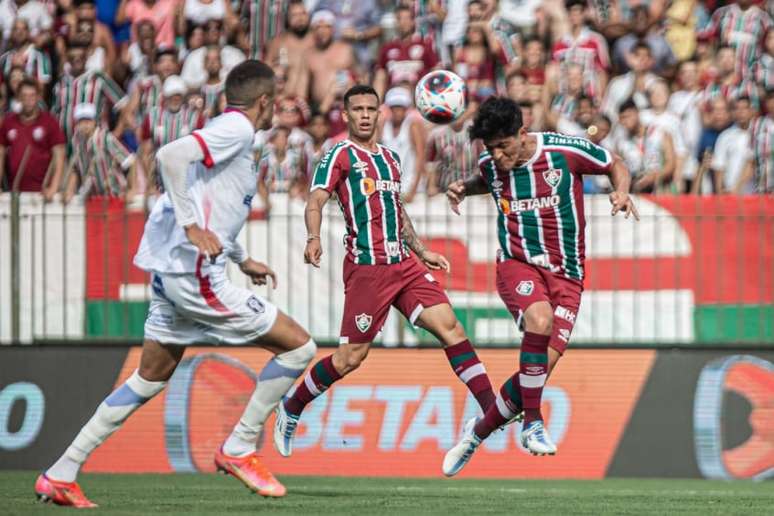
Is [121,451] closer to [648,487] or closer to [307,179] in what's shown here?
[307,179]

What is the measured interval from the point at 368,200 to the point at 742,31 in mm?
7377

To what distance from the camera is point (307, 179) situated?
14039 millimetres

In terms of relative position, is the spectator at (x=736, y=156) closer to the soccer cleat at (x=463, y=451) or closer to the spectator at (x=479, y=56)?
the spectator at (x=479, y=56)

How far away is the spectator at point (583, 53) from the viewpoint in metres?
15.7

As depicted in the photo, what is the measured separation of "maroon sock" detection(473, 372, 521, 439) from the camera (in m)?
9.45

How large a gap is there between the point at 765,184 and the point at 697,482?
3.29m

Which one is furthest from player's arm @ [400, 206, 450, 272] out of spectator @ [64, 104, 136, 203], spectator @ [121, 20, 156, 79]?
spectator @ [121, 20, 156, 79]

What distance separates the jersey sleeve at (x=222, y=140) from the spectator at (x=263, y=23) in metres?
8.96

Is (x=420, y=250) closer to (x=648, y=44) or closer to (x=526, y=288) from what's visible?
(x=526, y=288)

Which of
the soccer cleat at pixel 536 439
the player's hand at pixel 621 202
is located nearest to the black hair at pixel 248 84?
the player's hand at pixel 621 202

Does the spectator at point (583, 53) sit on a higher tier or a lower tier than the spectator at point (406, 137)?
higher

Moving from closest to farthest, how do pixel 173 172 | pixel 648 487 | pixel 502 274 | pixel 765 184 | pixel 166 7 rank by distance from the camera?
pixel 173 172
pixel 502 274
pixel 648 487
pixel 765 184
pixel 166 7

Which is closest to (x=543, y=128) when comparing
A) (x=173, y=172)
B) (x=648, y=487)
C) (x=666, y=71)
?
(x=666, y=71)

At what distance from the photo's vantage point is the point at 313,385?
10.1m
